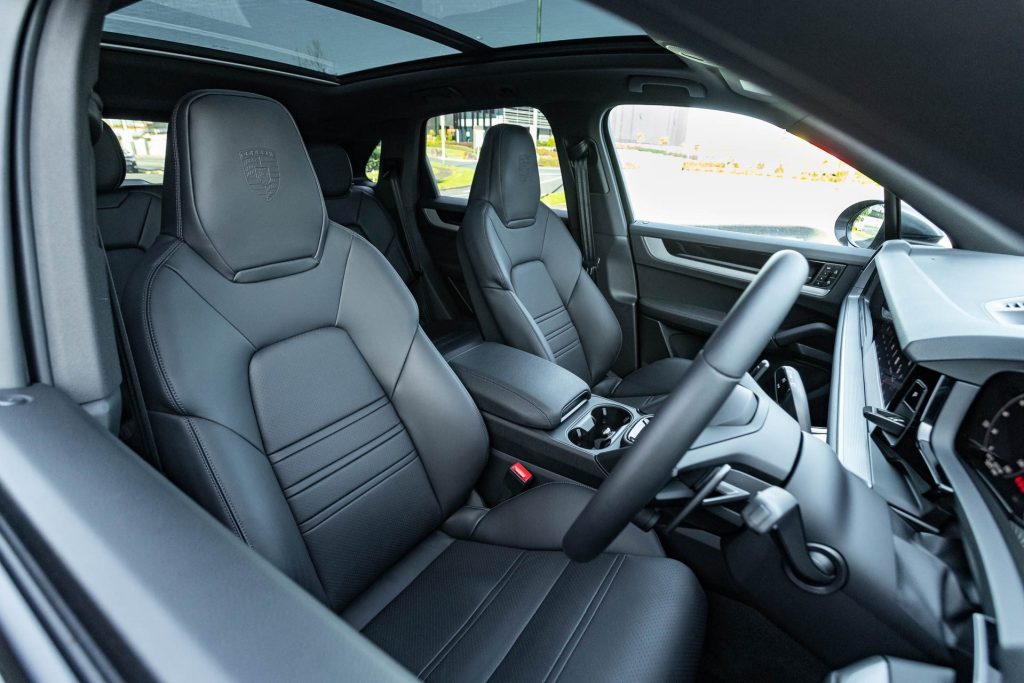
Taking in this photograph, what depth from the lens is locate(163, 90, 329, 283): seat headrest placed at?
1.11 meters

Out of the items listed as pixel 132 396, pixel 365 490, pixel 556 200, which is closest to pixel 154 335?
pixel 132 396

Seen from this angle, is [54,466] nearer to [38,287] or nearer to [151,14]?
[38,287]

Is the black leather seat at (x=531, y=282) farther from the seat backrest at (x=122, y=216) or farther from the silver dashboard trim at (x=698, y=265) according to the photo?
the seat backrest at (x=122, y=216)

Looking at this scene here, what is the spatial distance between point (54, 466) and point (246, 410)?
19.9 inches

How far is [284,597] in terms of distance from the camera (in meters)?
0.51

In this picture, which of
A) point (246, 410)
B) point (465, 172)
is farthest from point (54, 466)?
point (465, 172)

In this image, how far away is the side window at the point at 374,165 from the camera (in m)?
3.60

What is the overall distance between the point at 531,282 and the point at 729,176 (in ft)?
3.43

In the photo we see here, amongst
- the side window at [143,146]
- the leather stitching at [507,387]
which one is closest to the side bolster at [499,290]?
the leather stitching at [507,387]

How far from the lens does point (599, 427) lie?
1600 mm

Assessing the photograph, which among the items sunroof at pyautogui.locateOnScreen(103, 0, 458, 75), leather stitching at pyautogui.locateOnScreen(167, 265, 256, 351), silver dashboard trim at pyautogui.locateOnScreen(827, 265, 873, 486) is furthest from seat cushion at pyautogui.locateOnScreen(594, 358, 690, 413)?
sunroof at pyautogui.locateOnScreen(103, 0, 458, 75)

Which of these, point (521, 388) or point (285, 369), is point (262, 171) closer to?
point (285, 369)

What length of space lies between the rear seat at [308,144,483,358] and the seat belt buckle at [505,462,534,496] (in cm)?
137

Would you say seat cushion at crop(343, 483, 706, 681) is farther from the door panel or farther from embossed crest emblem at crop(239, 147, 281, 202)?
the door panel
